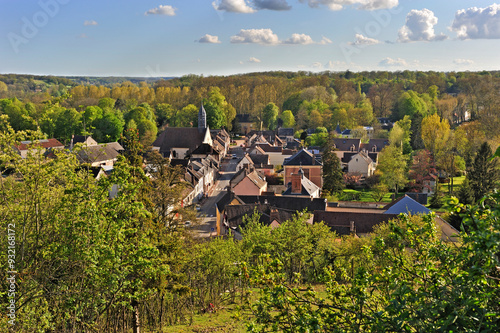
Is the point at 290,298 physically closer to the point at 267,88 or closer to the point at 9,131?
the point at 9,131

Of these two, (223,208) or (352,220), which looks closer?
(352,220)

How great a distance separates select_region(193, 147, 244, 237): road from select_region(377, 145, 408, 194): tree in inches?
706

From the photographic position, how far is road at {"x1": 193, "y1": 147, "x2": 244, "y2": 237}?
32741 mm

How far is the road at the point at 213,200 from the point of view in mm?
32741

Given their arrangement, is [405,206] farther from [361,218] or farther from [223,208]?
[223,208]

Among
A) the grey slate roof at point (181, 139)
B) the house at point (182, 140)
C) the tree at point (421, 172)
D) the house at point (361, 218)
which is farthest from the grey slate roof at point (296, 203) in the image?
the grey slate roof at point (181, 139)

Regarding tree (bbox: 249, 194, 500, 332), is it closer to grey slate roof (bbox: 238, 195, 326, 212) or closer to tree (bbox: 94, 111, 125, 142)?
grey slate roof (bbox: 238, 195, 326, 212)

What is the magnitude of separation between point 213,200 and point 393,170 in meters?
19.9

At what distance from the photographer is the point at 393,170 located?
46875 millimetres

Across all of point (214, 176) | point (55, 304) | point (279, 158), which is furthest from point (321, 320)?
point (279, 158)

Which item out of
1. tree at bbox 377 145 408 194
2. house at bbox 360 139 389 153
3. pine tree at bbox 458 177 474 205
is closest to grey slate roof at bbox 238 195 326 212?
pine tree at bbox 458 177 474 205

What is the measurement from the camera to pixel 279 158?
64.9 metres

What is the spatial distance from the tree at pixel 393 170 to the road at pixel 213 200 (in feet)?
58.9

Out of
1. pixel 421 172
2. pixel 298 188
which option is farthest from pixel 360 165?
pixel 298 188
